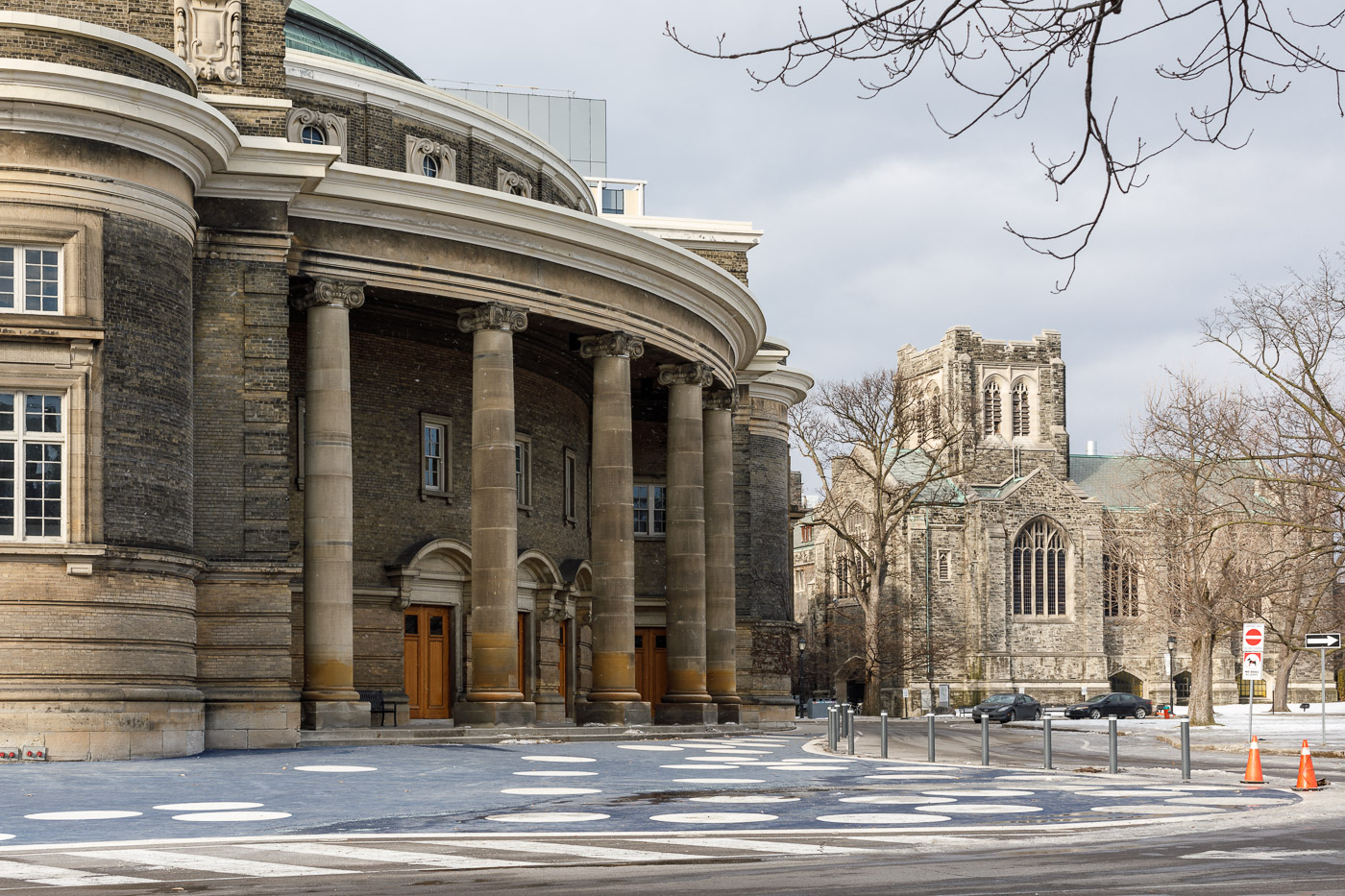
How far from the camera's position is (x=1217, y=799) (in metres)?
19.4

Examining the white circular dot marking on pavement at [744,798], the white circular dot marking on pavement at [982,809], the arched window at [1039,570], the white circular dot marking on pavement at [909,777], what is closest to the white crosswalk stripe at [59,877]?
the white circular dot marking on pavement at [744,798]

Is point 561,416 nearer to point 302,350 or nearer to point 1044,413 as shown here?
point 302,350

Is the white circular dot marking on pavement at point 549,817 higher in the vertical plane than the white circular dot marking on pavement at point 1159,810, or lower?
higher

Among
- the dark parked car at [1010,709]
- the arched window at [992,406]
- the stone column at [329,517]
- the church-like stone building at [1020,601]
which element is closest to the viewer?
the stone column at [329,517]

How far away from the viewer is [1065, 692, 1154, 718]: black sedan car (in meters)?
80.8

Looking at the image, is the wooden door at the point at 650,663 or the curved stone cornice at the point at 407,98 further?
the wooden door at the point at 650,663

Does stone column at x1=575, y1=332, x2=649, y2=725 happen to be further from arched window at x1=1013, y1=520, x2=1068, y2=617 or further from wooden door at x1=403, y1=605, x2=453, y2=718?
arched window at x1=1013, y1=520, x2=1068, y2=617

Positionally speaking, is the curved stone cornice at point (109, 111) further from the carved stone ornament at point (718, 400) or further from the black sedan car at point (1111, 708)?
the black sedan car at point (1111, 708)

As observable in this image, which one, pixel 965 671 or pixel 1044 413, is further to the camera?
pixel 1044 413

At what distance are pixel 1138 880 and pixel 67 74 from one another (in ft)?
68.6

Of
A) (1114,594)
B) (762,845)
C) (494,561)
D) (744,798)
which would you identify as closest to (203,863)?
(762,845)

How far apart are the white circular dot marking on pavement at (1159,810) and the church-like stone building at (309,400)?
1487cm

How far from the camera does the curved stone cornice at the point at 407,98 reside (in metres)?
38.7

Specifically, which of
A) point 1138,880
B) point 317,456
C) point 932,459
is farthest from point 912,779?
point 932,459
